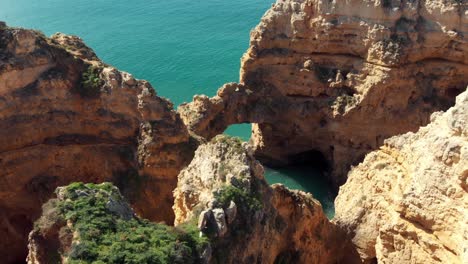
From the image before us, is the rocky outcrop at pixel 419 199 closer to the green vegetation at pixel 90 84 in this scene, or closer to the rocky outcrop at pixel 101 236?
the rocky outcrop at pixel 101 236

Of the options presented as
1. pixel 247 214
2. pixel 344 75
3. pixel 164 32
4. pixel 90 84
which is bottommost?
pixel 164 32

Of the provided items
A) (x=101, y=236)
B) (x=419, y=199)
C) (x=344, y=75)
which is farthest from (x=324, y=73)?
(x=101, y=236)

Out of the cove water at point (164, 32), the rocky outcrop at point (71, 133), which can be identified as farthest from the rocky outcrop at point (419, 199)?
the cove water at point (164, 32)

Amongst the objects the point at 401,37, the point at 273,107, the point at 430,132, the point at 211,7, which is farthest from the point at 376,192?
the point at 211,7

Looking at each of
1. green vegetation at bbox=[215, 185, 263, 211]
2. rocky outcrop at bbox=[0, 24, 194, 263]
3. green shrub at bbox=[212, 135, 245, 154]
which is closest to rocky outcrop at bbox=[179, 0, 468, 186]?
rocky outcrop at bbox=[0, 24, 194, 263]

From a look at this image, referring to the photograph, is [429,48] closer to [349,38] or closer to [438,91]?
[438,91]

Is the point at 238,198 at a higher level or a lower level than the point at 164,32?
higher

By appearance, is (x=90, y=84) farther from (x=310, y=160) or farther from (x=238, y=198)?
(x=310, y=160)

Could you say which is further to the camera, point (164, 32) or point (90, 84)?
point (164, 32)
